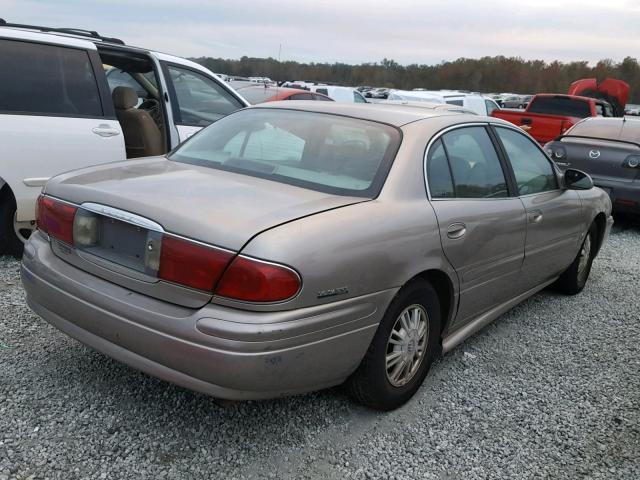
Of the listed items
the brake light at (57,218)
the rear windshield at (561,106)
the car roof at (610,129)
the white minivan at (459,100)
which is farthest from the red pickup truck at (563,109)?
the brake light at (57,218)

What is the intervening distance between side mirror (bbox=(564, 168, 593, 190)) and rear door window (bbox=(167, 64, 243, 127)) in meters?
3.03

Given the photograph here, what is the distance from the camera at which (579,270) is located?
503cm

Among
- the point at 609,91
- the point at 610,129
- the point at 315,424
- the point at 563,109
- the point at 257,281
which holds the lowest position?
the point at 315,424

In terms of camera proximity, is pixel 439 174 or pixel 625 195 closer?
pixel 439 174

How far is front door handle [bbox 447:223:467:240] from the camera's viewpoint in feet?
9.98

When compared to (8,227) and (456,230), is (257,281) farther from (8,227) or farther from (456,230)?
(8,227)

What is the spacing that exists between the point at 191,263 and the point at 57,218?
2.92 ft

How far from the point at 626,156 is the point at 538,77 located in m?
69.0

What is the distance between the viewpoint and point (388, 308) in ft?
8.89

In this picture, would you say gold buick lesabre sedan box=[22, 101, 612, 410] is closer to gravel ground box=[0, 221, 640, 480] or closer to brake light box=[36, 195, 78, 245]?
brake light box=[36, 195, 78, 245]

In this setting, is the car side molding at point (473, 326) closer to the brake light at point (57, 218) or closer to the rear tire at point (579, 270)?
the rear tire at point (579, 270)

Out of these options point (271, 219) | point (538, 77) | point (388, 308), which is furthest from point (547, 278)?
point (538, 77)

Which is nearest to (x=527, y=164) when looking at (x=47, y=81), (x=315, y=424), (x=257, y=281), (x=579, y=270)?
(x=579, y=270)

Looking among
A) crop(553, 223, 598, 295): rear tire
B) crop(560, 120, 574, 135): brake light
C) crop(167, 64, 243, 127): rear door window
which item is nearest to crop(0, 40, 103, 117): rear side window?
crop(167, 64, 243, 127): rear door window
